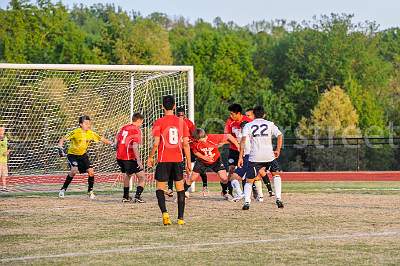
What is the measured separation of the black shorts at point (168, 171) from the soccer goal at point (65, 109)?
8839mm

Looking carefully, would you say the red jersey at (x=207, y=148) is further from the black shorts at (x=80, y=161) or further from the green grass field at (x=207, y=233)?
the black shorts at (x=80, y=161)

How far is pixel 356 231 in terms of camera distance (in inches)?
458

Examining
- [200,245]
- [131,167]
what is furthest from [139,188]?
[200,245]

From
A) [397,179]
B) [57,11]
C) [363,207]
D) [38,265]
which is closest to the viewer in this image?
[38,265]

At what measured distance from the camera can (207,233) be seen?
11.7 meters

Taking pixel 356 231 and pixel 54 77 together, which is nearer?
pixel 356 231

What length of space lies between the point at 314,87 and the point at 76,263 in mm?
55718

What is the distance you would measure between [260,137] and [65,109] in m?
10.8

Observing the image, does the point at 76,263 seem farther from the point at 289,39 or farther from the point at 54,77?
the point at 289,39

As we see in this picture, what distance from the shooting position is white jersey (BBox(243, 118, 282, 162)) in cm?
1538

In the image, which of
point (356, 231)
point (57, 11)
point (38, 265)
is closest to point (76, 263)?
point (38, 265)

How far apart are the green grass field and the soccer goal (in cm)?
578

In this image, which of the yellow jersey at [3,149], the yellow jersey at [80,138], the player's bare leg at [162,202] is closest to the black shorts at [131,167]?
the yellow jersey at [80,138]

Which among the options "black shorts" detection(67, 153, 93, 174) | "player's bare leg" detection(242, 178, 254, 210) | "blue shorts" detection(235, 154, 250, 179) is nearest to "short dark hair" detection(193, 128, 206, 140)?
"blue shorts" detection(235, 154, 250, 179)
